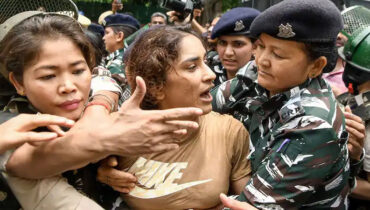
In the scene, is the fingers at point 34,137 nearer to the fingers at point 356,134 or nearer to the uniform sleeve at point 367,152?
the fingers at point 356,134

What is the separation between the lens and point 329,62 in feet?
5.99

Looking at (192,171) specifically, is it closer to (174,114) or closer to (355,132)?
(174,114)

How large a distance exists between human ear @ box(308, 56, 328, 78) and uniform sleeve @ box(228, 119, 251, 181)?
0.49 m

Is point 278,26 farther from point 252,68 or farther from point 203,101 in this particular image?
point 252,68

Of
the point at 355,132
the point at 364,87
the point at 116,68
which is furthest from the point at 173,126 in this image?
the point at 116,68

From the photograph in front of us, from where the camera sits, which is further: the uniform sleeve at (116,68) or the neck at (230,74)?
the uniform sleeve at (116,68)

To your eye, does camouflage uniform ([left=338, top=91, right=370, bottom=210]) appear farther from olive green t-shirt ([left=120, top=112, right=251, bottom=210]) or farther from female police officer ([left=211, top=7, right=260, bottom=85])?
female police officer ([left=211, top=7, right=260, bottom=85])

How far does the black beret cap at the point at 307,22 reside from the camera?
5.51 ft

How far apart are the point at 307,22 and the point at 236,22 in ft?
5.52

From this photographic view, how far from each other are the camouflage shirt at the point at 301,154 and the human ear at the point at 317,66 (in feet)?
0.12

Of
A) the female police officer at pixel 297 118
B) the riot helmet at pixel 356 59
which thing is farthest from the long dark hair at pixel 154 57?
the riot helmet at pixel 356 59

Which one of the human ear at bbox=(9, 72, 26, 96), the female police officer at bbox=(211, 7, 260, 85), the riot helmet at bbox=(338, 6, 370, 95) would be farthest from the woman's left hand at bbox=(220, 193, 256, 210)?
the female police officer at bbox=(211, 7, 260, 85)

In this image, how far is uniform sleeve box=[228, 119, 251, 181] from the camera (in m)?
1.94

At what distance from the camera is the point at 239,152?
196cm
